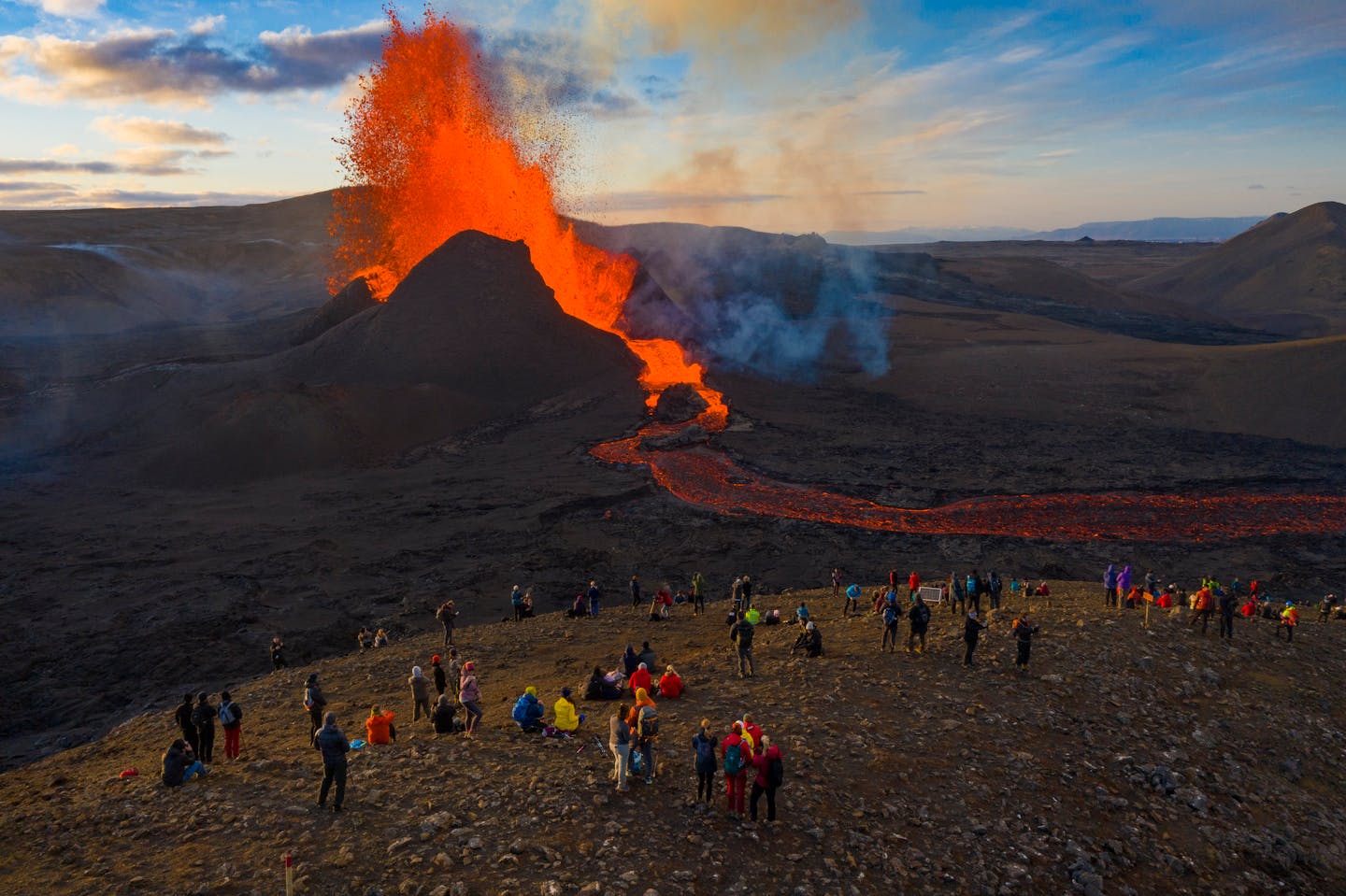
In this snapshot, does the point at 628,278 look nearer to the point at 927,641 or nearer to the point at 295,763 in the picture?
the point at 927,641

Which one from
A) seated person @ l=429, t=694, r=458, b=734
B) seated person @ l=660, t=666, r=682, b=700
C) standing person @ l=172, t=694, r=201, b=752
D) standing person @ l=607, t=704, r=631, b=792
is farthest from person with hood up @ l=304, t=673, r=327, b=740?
seated person @ l=660, t=666, r=682, b=700

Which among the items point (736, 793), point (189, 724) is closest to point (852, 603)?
point (736, 793)

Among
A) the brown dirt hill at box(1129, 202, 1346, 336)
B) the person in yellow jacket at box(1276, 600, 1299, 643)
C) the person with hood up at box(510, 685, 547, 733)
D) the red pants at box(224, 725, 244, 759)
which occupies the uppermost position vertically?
the brown dirt hill at box(1129, 202, 1346, 336)

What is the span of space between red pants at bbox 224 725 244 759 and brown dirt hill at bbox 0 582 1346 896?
54 cm

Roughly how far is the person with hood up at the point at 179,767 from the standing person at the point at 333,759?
106 inches

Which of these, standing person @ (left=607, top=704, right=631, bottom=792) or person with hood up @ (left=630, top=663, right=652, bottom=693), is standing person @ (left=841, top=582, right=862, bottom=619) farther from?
standing person @ (left=607, top=704, right=631, bottom=792)

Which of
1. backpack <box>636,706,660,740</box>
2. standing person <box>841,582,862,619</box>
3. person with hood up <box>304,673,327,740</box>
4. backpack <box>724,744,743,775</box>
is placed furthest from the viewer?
standing person <box>841,582,862,619</box>

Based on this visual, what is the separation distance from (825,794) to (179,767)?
1023 centimetres

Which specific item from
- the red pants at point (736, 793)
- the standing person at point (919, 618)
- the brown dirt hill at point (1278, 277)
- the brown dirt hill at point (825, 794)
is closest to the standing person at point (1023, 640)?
the brown dirt hill at point (825, 794)

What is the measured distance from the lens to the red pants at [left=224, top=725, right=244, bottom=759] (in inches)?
585

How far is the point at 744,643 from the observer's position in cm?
1797

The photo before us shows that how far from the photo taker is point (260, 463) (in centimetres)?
4653

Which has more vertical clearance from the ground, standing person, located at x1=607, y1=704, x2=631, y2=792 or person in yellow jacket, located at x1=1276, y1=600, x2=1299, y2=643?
standing person, located at x1=607, y1=704, x2=631, y2=792

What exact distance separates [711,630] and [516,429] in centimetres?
3240
